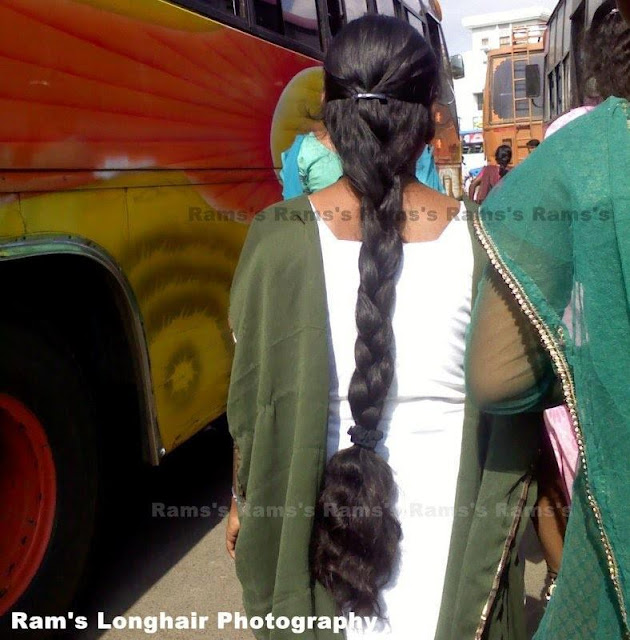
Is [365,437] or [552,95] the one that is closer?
[365,437]

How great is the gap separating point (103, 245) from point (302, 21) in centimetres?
243

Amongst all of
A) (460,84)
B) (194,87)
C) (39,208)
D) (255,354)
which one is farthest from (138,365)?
(460,84)

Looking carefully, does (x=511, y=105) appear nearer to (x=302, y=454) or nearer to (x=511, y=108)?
(x=511, y=108)

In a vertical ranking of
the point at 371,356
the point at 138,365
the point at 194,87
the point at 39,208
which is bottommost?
the point at 138,365

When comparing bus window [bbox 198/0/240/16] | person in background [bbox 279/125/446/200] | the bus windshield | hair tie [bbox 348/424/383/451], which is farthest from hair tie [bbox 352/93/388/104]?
the bus windshield

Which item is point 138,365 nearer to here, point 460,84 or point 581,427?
point 581,427

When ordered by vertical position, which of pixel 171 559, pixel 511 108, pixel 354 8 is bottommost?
pixel 171 559

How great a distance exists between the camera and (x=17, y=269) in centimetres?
245

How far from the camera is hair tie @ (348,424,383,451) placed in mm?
1393

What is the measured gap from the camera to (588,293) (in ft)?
3.24

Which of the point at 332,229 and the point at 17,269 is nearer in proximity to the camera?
the point at 332,229

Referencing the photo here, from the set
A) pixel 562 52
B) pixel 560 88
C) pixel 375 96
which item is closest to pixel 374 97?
pixel 375 96

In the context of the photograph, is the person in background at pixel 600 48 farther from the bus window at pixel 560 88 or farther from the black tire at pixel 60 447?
the bus window at pixel 560 88

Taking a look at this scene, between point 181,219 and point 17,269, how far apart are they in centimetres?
88
